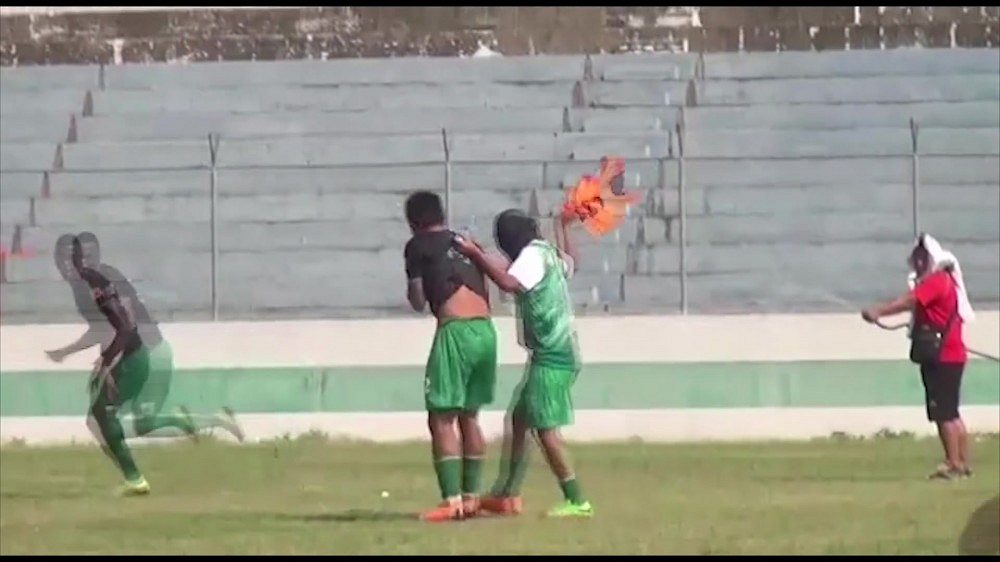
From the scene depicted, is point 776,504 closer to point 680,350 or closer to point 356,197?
point 680,350

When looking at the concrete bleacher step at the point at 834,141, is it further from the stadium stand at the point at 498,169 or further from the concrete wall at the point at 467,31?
the concrete wall at the point at 467,31

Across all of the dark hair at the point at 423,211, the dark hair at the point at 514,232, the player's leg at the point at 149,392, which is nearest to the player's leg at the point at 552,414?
the dark hair at the point at 514,232

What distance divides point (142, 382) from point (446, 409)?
350 cm

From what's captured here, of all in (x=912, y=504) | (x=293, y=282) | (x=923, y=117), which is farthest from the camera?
(x=923, y=117)

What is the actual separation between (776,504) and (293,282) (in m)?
9.97

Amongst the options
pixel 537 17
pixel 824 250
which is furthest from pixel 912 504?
pixel 537 17

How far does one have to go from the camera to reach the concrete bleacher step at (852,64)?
87.2ft

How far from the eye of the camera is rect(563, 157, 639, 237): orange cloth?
43.3 feet

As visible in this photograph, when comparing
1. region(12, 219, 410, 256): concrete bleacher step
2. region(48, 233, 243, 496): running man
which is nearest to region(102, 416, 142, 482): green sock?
region(48, 233, 243, 496): running man

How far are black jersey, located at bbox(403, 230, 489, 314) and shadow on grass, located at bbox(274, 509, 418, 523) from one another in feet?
3.86

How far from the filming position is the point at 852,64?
26781 millimetres

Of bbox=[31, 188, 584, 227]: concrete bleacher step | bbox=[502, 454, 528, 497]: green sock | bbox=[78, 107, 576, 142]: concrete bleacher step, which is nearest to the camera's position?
bbox=[502, 454, 528, 497]: green sock

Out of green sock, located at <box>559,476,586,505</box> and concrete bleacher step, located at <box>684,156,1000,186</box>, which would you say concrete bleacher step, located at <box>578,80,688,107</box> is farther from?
green sock, located at <box>559,476,586,505</box>

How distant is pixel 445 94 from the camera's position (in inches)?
1038
